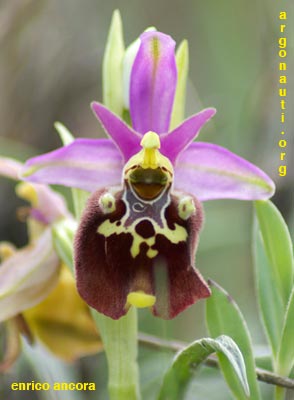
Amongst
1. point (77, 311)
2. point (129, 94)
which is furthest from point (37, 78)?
point (129, 94)

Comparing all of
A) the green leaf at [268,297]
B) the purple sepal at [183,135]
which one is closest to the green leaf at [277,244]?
the green leaf at [268,297]

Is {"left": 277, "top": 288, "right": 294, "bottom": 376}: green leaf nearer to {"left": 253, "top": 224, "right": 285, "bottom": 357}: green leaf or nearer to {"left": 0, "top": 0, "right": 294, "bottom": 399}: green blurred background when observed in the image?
{"left": 253, "top": 224, "right": 285, "bottom": 357}: green leaf

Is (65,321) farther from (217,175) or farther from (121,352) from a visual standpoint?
(217,175)

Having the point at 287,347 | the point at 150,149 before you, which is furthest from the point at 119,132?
the point at 287,347

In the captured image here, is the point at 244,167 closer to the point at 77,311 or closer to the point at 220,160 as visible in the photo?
the point at 220,160

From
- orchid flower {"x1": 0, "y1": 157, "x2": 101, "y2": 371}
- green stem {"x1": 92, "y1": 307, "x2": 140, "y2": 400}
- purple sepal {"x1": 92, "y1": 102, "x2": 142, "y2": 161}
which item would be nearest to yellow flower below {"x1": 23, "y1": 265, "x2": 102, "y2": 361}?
orchid flower {"x1": 0, "y1": 157, "x2": 101, "y2": 371}

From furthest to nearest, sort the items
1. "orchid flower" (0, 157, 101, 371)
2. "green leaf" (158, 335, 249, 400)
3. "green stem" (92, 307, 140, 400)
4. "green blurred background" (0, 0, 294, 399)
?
"green blurred background" (0, 0, 294, 399) → "orchid flower" (0, 157, 101, 371) → "green stem" (92, 307, 140, 400) → "green leaf" (158, 335, 249, 400)
